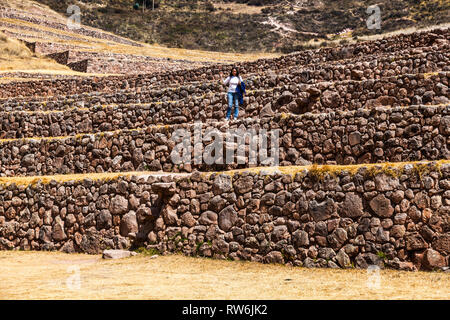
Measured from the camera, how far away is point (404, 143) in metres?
9.62

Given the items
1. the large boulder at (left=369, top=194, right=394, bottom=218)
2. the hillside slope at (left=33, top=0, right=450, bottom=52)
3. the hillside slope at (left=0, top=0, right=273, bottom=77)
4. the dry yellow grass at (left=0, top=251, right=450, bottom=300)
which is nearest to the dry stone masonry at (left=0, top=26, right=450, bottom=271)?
the large boulder at (left=369, top=194, right=394, bottom=218)

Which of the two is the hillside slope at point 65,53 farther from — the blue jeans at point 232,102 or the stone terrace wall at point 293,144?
the blue jeans at point 232,102

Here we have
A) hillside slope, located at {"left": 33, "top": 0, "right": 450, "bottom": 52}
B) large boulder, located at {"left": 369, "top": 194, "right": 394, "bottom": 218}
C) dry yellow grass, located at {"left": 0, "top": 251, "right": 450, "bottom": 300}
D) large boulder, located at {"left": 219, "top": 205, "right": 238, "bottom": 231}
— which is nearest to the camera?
dry yellow grass, located at {"left": 0, "top": 251, "right": 450, "bottom": 300}

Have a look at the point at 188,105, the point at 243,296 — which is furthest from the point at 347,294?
the point at 188,105

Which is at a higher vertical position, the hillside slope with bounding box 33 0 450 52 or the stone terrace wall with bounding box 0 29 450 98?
the hillside slope with bounding box 33 0 450 52

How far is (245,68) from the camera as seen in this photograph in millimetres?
18078

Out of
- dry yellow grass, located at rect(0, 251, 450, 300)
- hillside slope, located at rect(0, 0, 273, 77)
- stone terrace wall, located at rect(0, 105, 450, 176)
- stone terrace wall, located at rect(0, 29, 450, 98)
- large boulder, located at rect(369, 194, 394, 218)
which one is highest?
hillside slope, located at rect(0, 0, 273, 77)

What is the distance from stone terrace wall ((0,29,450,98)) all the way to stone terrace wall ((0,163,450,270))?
325 inches

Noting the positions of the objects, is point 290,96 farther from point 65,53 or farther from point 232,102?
point 65,53

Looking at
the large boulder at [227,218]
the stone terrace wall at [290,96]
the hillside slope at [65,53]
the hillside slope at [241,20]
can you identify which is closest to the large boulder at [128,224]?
the large boulder at [227,218]

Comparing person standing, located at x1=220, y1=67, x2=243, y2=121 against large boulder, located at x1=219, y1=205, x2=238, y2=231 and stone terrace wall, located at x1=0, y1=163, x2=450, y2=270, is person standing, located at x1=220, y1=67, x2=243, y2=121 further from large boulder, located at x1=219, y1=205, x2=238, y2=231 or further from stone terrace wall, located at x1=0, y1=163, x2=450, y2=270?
large boulder, located at x1=219, y1=205, x2=238, y2=231

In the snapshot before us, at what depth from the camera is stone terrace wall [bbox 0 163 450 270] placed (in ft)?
25.6

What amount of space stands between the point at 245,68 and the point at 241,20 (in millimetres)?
52872

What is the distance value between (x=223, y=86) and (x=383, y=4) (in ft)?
169
